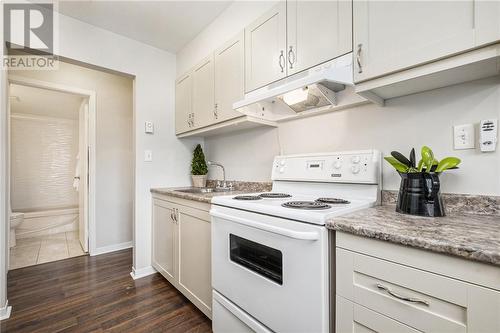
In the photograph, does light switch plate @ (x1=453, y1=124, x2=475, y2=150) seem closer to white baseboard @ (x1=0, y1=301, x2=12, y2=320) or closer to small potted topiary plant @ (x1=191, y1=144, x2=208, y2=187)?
small potted topiary plant @ (x1=191, y1=144, x2=208, y2=187)

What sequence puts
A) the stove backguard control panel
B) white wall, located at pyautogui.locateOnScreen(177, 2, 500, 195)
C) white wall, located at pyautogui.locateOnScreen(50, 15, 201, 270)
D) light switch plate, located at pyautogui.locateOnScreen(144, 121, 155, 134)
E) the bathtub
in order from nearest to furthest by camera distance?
white wall, located at pyautogui.locateOnScreen(177, 2, 500, 195), the stove backguard control panel, white wall, located at pyautogui.locateOnScreen(50, 15, 201, 270), light switch plate, located at pyautogui.locateOnScreen(144, 121, 155, 134), the bathtub

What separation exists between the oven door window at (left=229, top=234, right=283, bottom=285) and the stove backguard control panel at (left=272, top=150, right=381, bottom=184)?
1.92ft

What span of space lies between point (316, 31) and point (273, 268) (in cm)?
126

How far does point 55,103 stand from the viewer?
382 cm

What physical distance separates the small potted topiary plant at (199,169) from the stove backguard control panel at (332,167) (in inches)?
42.0

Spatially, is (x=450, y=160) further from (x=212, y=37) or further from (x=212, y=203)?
(x=212, y=37)

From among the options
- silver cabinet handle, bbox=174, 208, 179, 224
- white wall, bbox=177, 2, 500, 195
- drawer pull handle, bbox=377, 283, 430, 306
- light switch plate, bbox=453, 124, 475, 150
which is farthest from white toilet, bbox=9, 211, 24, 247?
light switch plate, bbox=453, 124, 475, 150

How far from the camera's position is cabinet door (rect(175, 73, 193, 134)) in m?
2.41

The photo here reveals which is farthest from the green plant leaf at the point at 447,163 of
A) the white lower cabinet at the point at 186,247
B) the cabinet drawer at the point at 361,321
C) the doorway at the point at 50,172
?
the doorway at the point at 50,172

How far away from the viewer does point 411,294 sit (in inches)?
27.4

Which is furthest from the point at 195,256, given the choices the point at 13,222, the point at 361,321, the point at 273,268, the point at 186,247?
the point at 13,222

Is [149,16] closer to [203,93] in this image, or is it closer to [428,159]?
[203,93]

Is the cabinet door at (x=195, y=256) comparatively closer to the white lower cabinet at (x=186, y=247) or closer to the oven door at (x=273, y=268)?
the white lower cabinet at (x=186, y=247)

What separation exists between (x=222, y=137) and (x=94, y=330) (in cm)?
185
